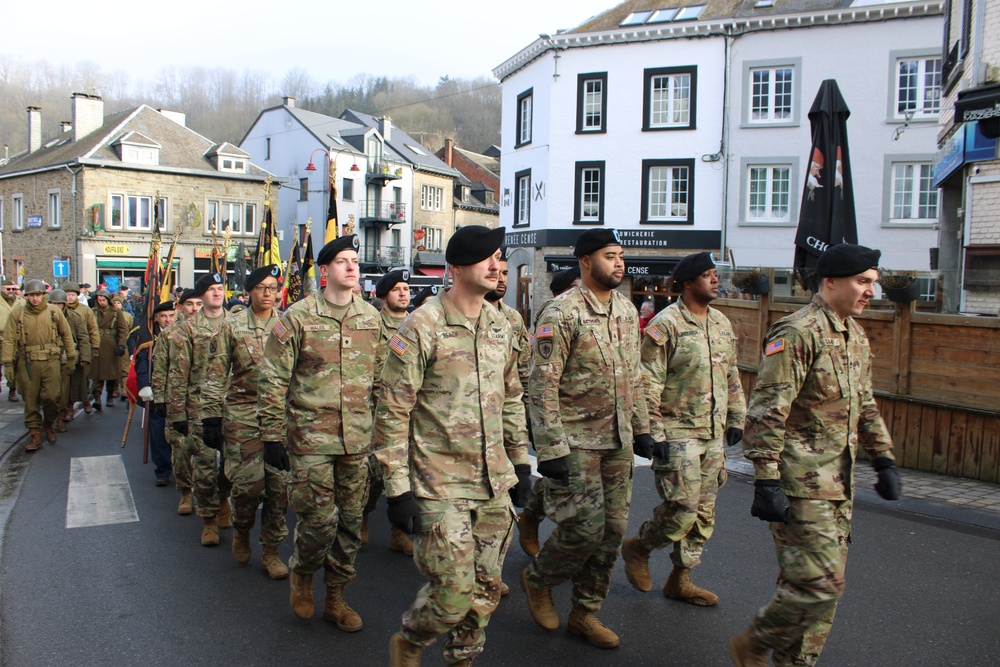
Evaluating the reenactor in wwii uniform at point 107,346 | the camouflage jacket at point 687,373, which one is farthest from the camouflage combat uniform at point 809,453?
the reenactor in wwii uniform at point 107,346

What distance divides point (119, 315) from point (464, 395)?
42.9 feet

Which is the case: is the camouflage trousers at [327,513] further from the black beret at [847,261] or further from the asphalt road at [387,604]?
the black beret at [847,261]

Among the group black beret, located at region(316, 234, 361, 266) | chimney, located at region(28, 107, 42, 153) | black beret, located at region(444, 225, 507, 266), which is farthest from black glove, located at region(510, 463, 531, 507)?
chimney, located at region(28, 107, 42, 153)

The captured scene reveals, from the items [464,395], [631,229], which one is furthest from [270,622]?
[631,229]

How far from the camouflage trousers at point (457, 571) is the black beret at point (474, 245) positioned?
45.2 inches

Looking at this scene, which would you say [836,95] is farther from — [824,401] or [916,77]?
[916,77]

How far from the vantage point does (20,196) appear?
143ft

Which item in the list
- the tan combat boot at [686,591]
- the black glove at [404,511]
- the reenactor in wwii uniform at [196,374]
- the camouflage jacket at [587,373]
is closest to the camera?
the black glove at [404,511]

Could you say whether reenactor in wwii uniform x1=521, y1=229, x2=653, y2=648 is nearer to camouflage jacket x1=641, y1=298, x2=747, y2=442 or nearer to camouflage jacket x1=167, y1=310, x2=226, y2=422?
camouflage jacket x1=641, y1=298, x2=747, y2=442

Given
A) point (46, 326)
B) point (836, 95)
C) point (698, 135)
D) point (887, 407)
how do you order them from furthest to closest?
point (698, 135) < point (46, 326) < point (836, 95) < point (887, 407)

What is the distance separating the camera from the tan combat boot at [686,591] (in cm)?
526

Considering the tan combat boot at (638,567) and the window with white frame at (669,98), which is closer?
the tan combat boot at (638,567)

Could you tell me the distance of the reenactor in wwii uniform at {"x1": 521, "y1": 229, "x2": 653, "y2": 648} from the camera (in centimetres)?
463

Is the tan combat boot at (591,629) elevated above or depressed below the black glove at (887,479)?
below
